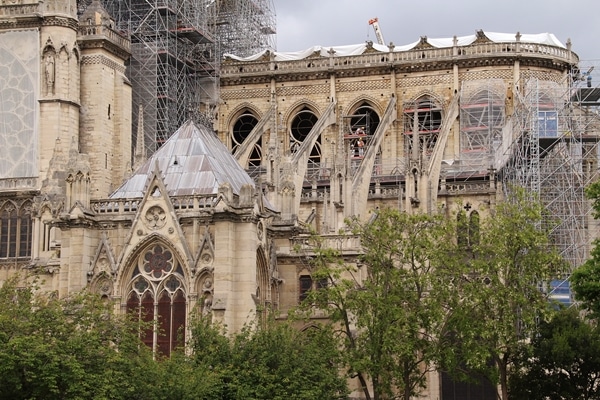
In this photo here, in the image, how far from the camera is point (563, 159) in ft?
168

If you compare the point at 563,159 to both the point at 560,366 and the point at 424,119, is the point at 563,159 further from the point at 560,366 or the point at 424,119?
the point at 560,366

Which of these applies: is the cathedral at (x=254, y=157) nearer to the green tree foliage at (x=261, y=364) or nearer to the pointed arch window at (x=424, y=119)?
the pointed arch window at (x=424, y=119)

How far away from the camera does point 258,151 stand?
216ft

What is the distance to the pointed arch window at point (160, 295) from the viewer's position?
36250mm

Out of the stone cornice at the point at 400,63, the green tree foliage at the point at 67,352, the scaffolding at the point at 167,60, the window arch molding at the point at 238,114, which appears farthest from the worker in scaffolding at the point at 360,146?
the green tree foliage at the point at 67,352

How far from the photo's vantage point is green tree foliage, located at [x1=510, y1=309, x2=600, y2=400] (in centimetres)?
3791

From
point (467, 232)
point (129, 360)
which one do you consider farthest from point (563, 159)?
point (129, 360)

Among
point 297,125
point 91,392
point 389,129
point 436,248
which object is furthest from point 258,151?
point 91,392

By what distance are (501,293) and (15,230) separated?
26793 millimetres

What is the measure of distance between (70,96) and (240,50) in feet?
62.7

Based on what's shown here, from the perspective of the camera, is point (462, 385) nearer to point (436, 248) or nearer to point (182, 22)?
point (436, 248)

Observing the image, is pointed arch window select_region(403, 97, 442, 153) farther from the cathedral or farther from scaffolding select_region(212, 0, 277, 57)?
scaffolding select_region(212, 0, 277, 57)

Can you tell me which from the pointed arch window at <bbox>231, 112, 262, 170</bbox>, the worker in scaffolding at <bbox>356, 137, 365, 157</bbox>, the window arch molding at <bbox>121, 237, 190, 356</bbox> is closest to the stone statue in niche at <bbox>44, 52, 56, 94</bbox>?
the pointed arch window at <bbox>231, 112, 262, 170</bbox>

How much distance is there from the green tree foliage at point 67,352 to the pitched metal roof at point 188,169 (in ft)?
20.0
